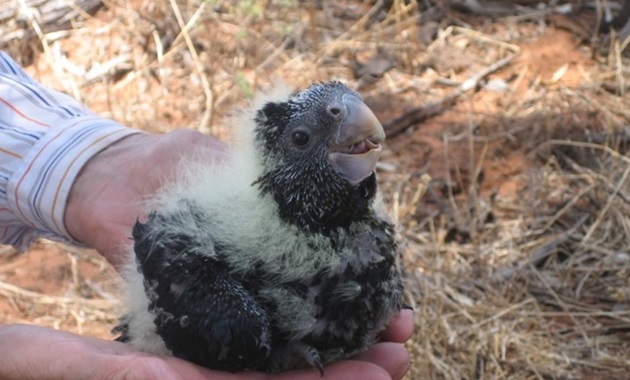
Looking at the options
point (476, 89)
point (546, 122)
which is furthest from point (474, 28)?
point (546, 122)

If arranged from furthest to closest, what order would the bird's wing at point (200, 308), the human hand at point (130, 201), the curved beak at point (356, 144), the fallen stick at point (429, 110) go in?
the fallen stick at point (429, 110) < the human hand at point (130, 201) < the curved beak at point (356, 144) < the bird's wing at point (200, 308)

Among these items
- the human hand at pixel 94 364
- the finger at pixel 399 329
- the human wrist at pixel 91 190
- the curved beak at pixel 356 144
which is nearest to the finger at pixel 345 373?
the human hand at pixel 94 364

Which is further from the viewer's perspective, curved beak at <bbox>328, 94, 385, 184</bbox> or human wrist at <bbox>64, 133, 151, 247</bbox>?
human wrist at <bbox>64, 133, 151, 247</bbox>

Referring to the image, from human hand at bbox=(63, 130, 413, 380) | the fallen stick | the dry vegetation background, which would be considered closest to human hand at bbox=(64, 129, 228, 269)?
human hand at bbox=(63, 130, 413, 380)

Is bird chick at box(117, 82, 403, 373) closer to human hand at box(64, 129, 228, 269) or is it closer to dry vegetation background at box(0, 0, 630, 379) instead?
human hand at box(64, 129, 228, 269)

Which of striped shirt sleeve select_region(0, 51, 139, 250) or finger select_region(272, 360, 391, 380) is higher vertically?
striped shirt sleeve select_region(0, 51, 139, 250)

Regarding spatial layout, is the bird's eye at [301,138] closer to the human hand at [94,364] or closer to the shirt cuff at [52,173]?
the human hand at [94,364]
